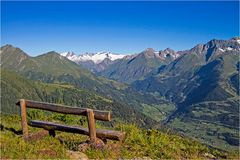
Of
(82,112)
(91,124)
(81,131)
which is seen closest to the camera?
(91,124)

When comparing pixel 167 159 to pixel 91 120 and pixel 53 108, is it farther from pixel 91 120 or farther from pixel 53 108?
pixel 53 108

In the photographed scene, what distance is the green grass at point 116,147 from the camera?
1413 cm

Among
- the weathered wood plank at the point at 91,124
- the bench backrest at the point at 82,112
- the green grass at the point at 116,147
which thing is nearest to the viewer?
the green grass at the point at 116,147

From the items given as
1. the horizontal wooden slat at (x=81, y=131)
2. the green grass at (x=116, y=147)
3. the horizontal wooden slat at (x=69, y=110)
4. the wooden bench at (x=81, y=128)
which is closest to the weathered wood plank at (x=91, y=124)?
the wooden bench at (x=81, y=128)

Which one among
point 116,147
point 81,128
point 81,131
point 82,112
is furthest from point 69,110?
point 116,147

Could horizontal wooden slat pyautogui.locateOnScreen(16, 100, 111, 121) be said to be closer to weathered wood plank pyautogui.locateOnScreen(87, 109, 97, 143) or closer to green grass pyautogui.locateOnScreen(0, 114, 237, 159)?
weathered wood plank pyautogui.locateOnScreen(87, 109, 97, 143)

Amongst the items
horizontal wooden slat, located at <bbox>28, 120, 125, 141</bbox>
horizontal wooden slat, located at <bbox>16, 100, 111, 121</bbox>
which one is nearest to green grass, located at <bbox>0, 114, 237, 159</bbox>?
horizontal wooden slat, located at <bbox>28, 120, 125, 141</bbox>

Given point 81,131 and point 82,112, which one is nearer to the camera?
point 82,112

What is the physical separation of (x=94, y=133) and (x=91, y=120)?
0.64 m

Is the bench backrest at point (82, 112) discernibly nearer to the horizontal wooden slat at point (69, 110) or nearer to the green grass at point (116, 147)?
the horizontal wooden slat at point (69, 110)

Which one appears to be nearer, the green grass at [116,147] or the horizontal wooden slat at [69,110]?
the green grass at [116,147]

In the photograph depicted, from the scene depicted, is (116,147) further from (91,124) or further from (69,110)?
(69,110)

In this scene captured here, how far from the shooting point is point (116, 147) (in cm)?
1648

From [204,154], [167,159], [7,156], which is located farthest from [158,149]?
[7,156]
